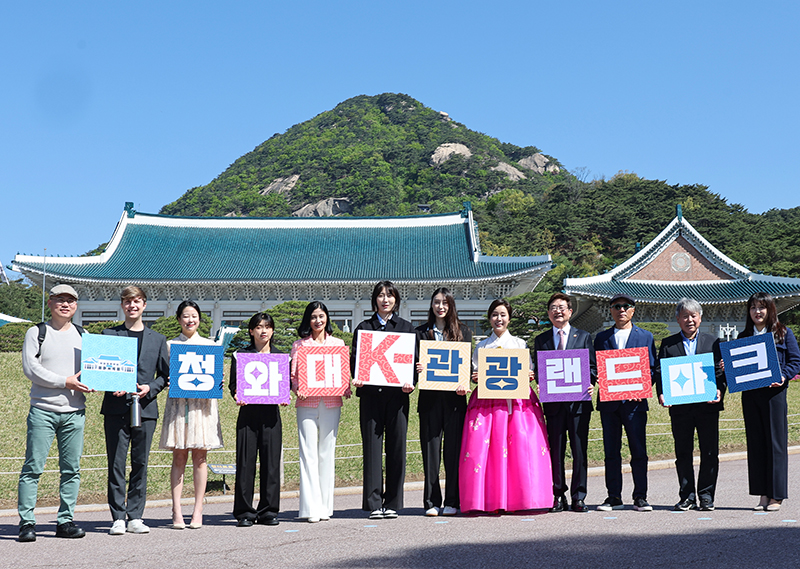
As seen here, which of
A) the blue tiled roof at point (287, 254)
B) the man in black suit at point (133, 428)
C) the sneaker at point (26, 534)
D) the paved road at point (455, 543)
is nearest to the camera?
the paved road at point (455, 543)

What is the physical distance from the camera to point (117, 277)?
3025cm

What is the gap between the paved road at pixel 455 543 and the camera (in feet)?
15.1

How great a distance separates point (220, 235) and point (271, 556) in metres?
31.0

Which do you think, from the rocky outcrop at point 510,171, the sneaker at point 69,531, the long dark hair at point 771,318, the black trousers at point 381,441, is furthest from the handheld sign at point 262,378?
the rocky outcrop at point 510,171

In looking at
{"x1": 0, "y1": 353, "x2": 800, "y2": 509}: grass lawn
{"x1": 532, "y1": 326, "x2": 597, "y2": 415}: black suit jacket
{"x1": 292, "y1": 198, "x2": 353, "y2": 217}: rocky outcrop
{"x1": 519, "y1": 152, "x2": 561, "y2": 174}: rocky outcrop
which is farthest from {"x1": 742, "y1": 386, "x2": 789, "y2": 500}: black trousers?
{"x1": 519, "y1": 152, "x2": 561, "y2": 174}: rocky outcrop

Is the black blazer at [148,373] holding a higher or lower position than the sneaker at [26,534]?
higher

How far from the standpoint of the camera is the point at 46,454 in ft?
19.2

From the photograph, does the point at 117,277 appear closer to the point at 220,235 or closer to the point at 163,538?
the point at 220,235

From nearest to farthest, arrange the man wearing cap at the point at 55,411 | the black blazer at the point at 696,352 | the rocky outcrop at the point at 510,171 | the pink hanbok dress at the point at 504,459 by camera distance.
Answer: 1. the man wearing cap at the point at 55,411
2. the pink hanbok dress at the point at 504,459
3. the black blazer at the point at 696,352
4. the rocky outcrop at the point at 510,171

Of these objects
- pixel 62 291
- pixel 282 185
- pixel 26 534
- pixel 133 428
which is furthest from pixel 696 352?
pixel 282 185

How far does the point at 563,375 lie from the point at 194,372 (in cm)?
327

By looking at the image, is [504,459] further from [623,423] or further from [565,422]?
[623,423]

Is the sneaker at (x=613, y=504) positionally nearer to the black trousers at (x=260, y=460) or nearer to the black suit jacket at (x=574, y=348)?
the black suit jacket at (x=574, y=348)

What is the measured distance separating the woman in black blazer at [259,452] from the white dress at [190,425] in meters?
0.25
